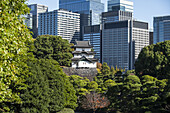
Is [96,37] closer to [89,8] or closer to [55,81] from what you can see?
[89,8]

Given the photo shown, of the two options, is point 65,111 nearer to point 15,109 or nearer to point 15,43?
point 15,109

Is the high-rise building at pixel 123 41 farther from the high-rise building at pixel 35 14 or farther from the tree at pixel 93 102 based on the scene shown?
the tree at pixel 93 102

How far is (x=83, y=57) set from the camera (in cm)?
6312

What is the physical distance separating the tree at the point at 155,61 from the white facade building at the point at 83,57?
14558 millimetres

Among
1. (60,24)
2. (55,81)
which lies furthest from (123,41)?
(55,81)

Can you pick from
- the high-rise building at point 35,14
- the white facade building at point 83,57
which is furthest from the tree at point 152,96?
the high-rise building at point 35,14

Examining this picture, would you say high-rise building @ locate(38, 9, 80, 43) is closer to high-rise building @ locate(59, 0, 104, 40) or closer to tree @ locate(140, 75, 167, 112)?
high-rise building @ locate(59, 0, 104, 40)

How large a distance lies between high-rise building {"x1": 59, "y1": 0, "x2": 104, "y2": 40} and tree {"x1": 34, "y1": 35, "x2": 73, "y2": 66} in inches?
4093

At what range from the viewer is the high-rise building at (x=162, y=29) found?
154875 millimetres

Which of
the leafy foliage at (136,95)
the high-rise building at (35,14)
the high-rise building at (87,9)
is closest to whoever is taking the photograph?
the leafy foliage at (136,95)

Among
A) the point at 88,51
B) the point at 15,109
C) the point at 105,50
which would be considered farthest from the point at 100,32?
the point at 15,109

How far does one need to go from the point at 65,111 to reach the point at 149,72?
23.1m

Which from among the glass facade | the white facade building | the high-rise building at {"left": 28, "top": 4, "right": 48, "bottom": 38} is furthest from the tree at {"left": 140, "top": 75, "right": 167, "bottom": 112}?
the glass facade

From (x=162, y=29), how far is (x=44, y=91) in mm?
139537
